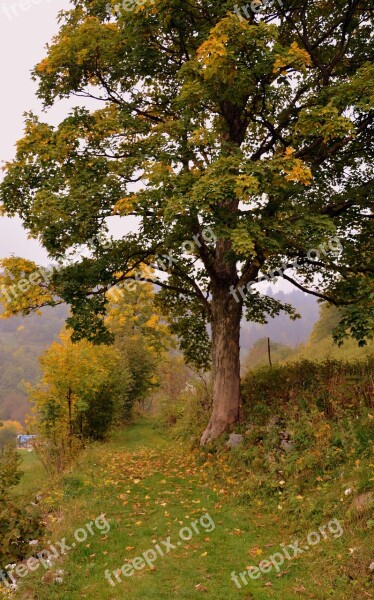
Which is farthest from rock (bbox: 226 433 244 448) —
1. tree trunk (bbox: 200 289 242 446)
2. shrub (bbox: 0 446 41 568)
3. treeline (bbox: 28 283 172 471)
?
shrub (bbox: 0 446 41 568)

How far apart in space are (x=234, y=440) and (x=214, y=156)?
733 centimetres

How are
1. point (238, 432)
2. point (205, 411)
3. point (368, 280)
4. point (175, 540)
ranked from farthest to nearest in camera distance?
1. point (205, 411)
2. point (238, 432)
3. point (368, 280)
4. point (175, 540)

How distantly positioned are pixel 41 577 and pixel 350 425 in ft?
20.0

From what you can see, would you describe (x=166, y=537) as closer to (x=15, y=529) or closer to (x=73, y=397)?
(x=15, y=529)

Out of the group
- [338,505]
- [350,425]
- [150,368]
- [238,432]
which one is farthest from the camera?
[150,368]

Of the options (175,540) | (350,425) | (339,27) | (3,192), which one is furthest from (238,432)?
(339,27)

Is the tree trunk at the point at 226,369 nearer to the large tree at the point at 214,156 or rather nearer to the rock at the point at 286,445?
the large tree at the point at 214,156

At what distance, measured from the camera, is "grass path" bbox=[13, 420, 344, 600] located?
20.5ft

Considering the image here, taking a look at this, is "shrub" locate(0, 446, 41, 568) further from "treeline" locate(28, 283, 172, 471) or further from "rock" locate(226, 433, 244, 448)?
"treeline" locate(28, 283, 172, 471)

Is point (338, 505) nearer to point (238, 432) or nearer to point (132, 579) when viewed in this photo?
point (132, 579)

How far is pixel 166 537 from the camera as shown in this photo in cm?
796

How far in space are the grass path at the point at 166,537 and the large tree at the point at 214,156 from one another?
8.02 feet

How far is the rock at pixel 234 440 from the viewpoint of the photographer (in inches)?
463

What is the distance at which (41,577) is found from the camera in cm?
681
